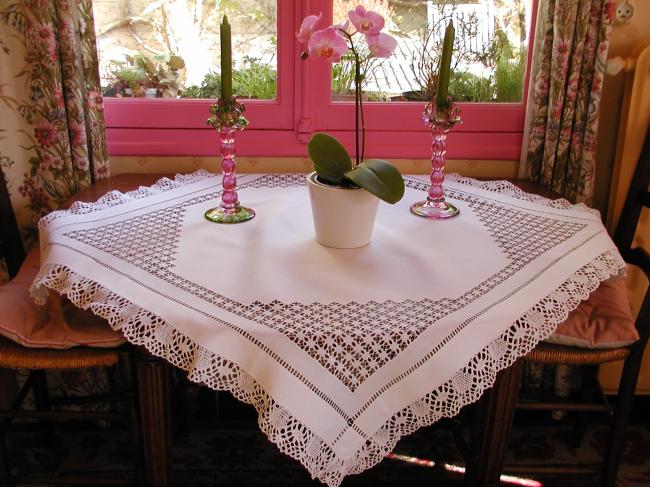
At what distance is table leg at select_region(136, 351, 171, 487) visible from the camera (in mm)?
1219

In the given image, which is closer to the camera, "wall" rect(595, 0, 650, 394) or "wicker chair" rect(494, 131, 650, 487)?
"wicker chair" rect(494, 131, 650, 487)

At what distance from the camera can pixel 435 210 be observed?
5.13ft

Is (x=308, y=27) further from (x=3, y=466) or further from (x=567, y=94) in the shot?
(x=3, y=466)

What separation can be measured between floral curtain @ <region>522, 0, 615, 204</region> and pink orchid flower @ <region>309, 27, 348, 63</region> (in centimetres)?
78

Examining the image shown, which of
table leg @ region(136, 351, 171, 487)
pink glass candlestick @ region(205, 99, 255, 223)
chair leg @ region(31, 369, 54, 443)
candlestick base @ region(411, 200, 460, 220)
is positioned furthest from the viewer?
chair leg @ region(31, 369, 54, 443)

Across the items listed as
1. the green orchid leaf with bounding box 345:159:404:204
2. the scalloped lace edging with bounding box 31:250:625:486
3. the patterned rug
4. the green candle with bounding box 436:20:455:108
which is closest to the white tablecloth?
the scalloped lace edging with bounding box 31:250:625:486

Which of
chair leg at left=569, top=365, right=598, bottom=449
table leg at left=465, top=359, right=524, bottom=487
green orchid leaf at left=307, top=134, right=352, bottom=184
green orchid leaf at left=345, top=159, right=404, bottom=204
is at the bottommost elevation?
chair leg at left=569, top=365, right=598, bottom=449

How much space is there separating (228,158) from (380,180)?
41 cm

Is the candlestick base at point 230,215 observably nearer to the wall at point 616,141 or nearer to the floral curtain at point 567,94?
the floral curtain at point 567,94

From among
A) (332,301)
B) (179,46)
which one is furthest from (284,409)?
(179,46)

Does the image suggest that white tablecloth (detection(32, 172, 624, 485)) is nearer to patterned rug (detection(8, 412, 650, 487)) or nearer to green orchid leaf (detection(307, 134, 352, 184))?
green orchid leaf (detection(307, 134, 352, 184))

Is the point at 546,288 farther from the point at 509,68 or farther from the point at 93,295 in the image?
the point at 509,68

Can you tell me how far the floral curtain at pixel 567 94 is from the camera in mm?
1757

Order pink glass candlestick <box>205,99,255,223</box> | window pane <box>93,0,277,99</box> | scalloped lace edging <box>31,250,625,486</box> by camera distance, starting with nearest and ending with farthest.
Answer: scalloped lace edging <box>31,250,625,486</box>
pink glass candlestick <box>205,99,255,223</box>
window pane <box>93,0,277,99</box>
